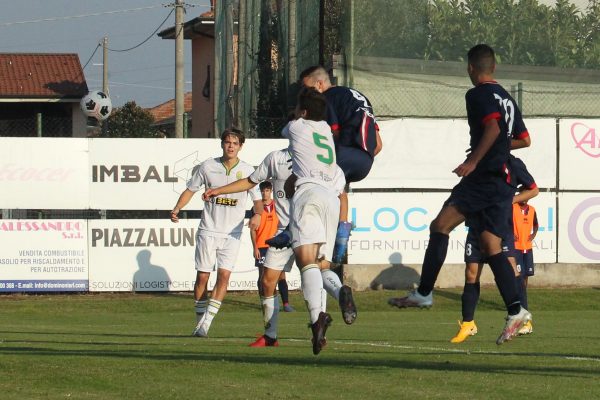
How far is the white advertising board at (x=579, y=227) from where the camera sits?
77.1ft

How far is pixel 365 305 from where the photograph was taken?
70.8 feet

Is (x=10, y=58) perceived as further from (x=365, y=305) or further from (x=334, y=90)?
(x=334, y=90)

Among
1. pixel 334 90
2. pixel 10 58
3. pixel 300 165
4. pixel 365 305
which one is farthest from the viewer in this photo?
pixel 10 58

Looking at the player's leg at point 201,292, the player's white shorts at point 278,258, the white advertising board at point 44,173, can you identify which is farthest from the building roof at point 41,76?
the player's white shorts at point 278,258

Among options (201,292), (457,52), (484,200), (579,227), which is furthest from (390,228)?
(484,200)

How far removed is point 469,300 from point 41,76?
41090mm

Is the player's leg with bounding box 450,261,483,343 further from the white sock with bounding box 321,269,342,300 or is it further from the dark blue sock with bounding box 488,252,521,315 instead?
the white sock with bounding box 321,269,342,300

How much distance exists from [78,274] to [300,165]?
13.9m

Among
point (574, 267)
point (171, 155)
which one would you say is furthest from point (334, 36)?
point (574, 267)

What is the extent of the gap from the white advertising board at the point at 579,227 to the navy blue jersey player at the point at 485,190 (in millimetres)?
14408

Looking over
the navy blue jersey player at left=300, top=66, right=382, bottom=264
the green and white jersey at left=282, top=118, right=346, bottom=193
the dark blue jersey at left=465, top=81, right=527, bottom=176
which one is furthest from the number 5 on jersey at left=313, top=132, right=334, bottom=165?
the dark blue jersey at left=465, top=81, right=527, bottom=176

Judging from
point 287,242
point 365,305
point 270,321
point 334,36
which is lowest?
point 365,305

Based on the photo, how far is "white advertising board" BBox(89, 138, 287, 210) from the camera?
74.5 feet

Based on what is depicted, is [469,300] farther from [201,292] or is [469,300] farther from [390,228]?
[390,228]
